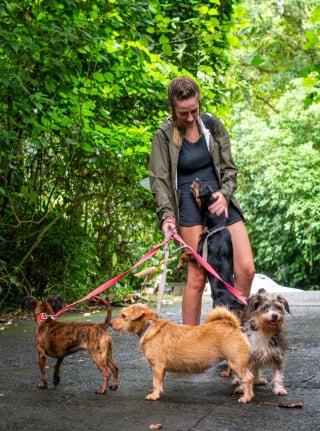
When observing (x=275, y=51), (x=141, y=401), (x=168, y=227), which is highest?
(x=275, y=51)

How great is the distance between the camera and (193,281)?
6.21 metres

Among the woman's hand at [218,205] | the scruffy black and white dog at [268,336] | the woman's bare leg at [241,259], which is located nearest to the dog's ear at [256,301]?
the scruffy black and white dog at [268,336]

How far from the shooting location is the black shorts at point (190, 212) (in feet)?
20.1

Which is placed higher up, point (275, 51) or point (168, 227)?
point (275, 51)

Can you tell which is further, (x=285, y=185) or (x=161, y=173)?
(x=285, y=185)

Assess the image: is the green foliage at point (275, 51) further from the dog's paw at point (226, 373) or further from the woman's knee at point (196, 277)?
the dog's paw at point (226, 373)

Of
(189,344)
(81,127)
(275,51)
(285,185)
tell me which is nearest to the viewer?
(189,344)

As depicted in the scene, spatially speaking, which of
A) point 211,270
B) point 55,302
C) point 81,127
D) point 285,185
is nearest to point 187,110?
point 211,270

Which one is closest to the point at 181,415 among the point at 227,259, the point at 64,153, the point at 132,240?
the point at 227,259

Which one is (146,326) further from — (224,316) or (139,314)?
(224,316)

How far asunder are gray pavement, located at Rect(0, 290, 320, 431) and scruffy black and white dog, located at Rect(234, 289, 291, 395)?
0.19 m

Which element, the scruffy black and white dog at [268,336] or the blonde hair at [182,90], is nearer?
the scruffy black and white dog at [268,336]

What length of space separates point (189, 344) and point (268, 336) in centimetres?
69

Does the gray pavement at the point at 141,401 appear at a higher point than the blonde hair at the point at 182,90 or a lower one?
lower
